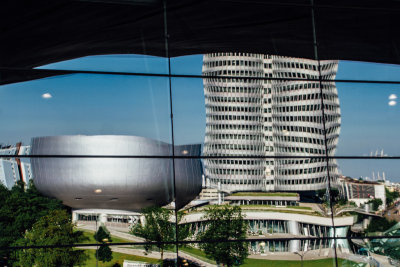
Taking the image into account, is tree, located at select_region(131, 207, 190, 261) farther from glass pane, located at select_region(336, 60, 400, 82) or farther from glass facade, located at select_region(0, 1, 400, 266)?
glass pane, located at select_region(336, 60, 400, 82)

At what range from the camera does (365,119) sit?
10.5 metres

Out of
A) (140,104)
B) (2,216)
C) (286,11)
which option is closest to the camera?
(2,216)

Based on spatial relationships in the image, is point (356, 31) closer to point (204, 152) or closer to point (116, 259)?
point (204, 152)

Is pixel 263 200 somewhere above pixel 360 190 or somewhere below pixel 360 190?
below

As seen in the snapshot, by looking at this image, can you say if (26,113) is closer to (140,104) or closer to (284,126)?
(140,104)

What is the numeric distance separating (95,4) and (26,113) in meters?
2.64

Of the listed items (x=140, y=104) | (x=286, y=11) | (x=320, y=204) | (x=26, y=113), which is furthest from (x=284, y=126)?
(x=26, y=113)

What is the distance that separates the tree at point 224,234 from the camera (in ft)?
29.3

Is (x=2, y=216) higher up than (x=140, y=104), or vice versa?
(x=140, y=104)

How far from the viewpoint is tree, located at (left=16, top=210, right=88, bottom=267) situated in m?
8.17

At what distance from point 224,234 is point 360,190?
3.43 m

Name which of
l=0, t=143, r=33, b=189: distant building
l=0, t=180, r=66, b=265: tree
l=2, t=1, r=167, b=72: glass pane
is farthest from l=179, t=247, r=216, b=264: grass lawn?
l=2, t=1, r=167, b=72: glass pane

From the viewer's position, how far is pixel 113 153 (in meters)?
8.68

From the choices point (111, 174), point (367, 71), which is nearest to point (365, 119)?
point (367, 71)
